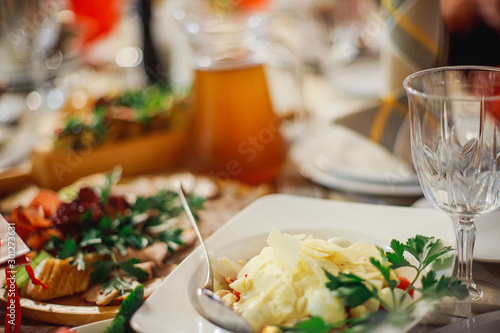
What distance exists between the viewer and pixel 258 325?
43 cm

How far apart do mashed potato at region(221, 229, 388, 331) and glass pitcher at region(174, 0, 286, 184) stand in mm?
379

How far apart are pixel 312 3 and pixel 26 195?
36.0 inches

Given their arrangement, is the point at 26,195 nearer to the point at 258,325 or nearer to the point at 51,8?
the point at 51,8

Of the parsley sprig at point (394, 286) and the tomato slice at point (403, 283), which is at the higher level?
the parsley sprig at point (394, 286)

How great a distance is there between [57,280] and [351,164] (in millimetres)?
481

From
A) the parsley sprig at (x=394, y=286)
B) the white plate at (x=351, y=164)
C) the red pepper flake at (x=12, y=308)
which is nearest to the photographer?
the parsley sprig at (x=394, y=286)

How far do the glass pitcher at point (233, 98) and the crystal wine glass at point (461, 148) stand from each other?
0.39 metres

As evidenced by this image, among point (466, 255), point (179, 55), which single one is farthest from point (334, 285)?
point (179, 55)

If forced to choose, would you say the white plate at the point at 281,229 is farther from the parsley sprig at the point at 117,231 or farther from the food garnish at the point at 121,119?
the food garnish at the point at 121,119

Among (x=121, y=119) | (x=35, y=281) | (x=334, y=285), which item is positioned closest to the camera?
(x=334, y=285)

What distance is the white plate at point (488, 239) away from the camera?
53 cm

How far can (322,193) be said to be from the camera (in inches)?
31.3

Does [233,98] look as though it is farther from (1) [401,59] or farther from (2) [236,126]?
(1) [401,59]

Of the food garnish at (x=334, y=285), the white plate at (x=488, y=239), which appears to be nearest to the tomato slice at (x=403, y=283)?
the food garnish at (x=334, y=285)
